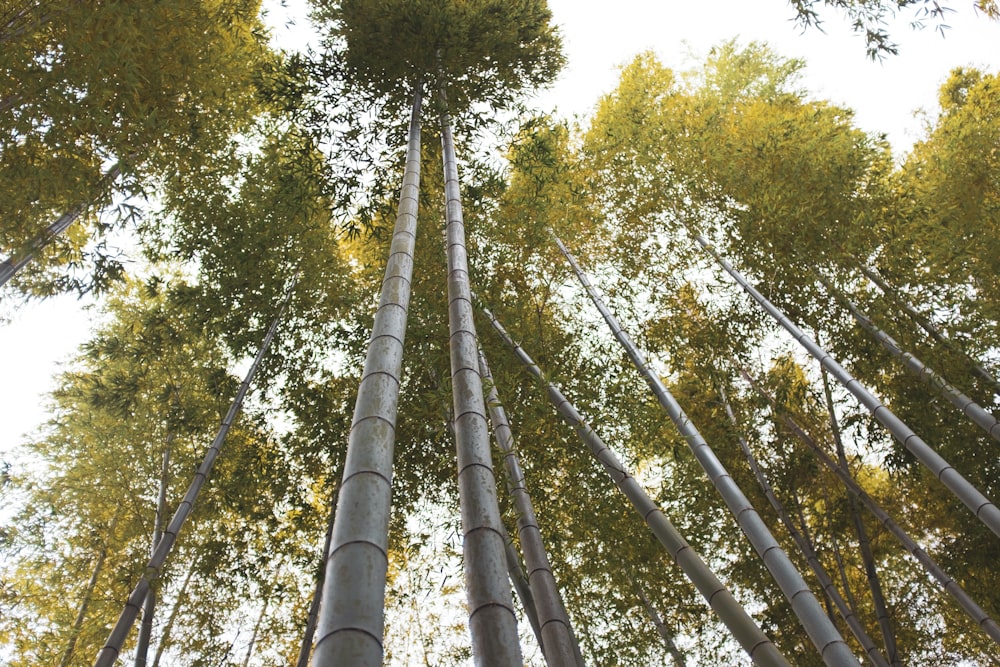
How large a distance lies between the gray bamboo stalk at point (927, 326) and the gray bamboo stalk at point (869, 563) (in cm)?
92

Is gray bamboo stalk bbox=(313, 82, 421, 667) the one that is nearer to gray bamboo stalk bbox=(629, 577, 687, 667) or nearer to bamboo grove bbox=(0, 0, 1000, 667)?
bamboo grove bbox=(0, 0, 1000, 667)

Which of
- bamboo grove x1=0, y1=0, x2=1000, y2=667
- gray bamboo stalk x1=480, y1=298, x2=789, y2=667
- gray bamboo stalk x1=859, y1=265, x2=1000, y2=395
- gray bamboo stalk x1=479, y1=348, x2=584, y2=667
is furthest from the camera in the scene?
gray bamboo stalk x1=859, y1=265, x2=1000, y2=395

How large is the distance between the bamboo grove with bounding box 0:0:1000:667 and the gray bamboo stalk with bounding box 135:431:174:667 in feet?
0.09

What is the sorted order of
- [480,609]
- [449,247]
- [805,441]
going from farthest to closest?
[805,441], [449,247], [480,609]

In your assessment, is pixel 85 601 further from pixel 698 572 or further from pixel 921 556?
pixel 921 556

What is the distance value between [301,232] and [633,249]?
3334 millimetres

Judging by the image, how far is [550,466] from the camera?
15.6 feet

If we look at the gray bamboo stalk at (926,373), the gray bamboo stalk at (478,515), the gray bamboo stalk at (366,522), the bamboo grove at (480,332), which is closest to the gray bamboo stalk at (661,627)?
the bamboo grove at (480,332)

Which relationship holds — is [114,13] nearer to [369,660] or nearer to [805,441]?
[369,660]

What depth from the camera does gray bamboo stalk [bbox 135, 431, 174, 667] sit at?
402cm

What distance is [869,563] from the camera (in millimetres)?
4793

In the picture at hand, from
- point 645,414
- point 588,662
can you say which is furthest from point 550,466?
point 588,662

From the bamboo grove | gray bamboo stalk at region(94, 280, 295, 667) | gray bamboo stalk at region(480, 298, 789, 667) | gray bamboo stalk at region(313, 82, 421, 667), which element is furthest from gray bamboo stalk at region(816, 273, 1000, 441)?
gray bamboo stalk at region(94, 280, 295, 667)

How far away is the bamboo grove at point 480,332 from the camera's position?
4.13m
